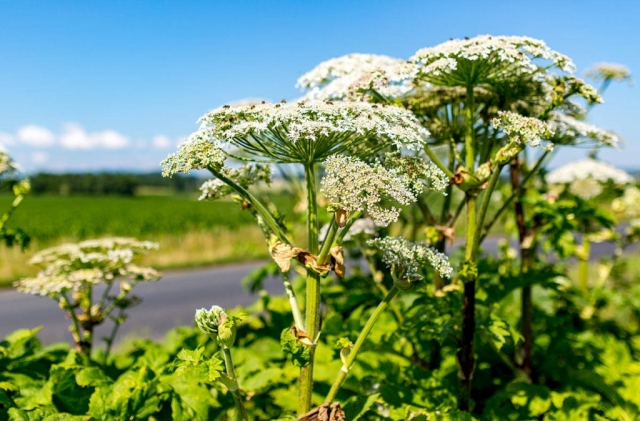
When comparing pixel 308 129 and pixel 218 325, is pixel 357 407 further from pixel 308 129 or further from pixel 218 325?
pixel 308 129

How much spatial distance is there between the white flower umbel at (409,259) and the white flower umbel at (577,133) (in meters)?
1.23

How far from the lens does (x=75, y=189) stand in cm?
10325

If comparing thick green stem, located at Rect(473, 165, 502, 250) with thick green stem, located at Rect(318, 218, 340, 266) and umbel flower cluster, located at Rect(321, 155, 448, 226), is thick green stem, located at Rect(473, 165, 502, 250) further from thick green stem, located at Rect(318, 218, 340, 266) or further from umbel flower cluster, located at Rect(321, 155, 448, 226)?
thick green stem, located at Rect(318, 218, 340, 266)

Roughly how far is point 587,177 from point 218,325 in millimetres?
5060

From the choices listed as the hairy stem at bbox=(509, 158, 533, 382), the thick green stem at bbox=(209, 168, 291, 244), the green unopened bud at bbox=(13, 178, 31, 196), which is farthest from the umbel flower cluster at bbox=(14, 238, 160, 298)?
the hairy stem at bbox=(509, 158, 533, 382)

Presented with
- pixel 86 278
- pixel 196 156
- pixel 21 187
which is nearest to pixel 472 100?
pixel 196 156

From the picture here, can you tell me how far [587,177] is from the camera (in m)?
5.66

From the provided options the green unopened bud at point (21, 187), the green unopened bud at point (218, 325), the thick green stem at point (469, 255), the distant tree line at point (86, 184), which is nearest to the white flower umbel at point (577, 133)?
the thick green stem at point (469, 255)

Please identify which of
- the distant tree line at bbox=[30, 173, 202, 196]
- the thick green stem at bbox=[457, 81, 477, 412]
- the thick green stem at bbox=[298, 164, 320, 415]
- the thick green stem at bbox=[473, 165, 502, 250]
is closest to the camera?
the thick green stem at bbox=[298, 164, 320, 415]

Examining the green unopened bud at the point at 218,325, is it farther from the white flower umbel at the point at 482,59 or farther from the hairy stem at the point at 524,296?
the hairy stem at the point at 524,296

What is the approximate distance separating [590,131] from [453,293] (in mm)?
1165

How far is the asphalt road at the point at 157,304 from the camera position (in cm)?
1123

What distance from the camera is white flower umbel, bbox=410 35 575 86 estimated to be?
2314mm

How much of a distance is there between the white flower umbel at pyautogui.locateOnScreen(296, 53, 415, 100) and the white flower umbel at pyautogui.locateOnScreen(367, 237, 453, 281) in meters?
0.78
